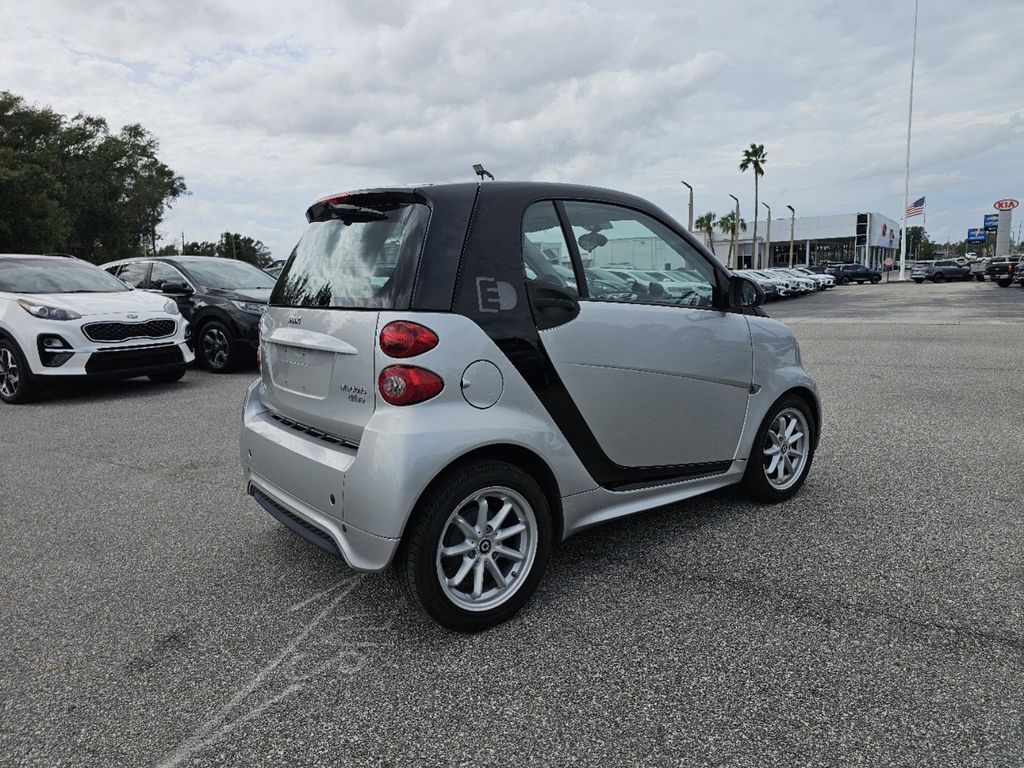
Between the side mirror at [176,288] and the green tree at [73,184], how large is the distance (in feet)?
103

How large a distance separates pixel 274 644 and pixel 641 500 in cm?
169

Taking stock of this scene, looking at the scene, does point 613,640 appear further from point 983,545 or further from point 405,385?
point 983,545

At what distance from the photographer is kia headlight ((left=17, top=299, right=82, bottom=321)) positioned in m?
7.62

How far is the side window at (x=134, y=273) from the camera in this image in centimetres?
1067

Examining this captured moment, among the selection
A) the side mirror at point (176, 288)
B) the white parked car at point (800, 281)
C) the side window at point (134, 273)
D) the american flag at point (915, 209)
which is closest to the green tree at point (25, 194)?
the side window at point (134, 273)

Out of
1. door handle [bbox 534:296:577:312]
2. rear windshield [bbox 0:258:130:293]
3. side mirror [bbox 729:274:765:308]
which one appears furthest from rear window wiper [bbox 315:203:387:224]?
rear windshield [bbox 0:258:130:293]

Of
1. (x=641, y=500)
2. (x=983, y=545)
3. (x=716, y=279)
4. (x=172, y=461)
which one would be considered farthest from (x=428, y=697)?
(x=172, y=461)

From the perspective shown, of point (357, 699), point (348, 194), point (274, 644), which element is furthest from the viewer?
point (348, 194)

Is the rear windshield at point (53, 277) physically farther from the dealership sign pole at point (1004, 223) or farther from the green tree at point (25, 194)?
the dealership sign pole at point (1004, 223)

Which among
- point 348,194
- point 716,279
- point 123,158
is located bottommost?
point 716,279

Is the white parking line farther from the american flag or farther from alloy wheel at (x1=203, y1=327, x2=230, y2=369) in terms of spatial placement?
the american flag

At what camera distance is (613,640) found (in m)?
2.72

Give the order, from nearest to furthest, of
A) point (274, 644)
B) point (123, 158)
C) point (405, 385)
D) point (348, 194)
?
point (405, 385), point (274, 644), point (348, 194), point (123, 158)

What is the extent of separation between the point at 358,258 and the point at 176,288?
801cm
